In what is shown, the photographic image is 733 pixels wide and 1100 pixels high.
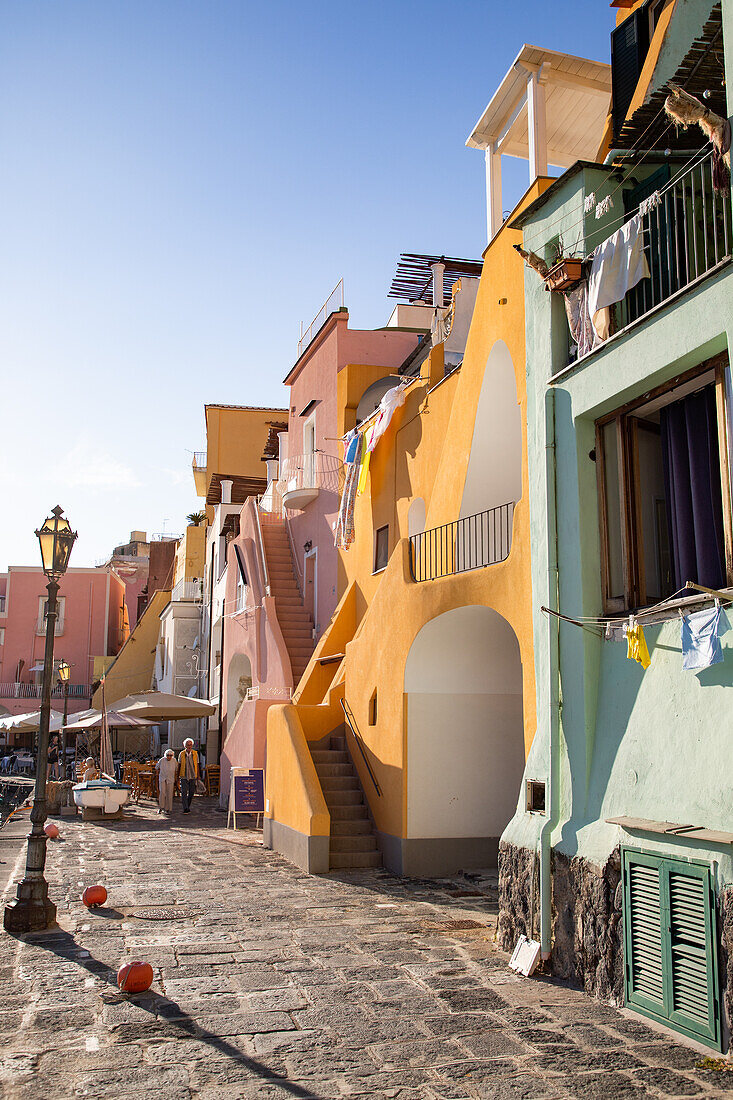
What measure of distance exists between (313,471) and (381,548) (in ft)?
16.8

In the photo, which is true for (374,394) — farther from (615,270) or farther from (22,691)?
(22,691)

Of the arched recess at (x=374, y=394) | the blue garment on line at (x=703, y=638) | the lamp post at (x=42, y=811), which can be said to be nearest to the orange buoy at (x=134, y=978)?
the lamp post at (x=42, y=811)

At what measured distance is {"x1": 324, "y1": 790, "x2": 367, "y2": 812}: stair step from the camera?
13.9m

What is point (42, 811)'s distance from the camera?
9.63 metres

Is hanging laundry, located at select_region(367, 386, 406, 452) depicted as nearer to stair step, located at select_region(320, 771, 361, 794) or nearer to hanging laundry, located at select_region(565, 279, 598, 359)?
stair step, located at select_region(320, 771, 361, 794)

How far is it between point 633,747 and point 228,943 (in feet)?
14.0

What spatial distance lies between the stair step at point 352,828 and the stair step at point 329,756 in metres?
1.45

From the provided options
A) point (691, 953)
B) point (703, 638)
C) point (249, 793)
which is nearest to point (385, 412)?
point (249, 793)

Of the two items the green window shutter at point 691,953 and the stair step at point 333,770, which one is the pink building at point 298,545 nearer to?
the stair step at point 333,770

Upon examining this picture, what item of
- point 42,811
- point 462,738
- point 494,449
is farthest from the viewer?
point 462,738

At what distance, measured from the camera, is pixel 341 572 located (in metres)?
20.6

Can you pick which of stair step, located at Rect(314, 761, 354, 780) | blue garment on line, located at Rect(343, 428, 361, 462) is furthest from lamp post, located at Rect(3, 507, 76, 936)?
blue garment on line, located at Rect(343, 428, 361, 462)

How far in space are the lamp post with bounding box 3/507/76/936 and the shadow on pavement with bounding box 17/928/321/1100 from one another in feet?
0.70

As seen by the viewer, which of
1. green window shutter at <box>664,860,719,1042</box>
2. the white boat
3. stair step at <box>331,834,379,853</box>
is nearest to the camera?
green window shutter at <box>664,860,719,1042</box>
